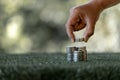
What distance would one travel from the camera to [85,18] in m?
1.56

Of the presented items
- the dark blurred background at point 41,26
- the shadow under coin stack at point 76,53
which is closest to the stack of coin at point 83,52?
the shadow under coin stack at point 76,53

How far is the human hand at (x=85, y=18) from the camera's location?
153cm

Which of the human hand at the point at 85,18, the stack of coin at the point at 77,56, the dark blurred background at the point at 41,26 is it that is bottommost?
the stack of coin at the point at 77,56

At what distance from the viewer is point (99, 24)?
19.5ft

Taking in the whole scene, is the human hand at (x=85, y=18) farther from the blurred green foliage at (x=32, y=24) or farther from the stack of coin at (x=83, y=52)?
the blurred green foliage at (x=32, y=24)

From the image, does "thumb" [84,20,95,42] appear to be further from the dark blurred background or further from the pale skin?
the dark blurred background

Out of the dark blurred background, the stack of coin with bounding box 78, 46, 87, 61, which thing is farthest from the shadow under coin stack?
the dark blurred background

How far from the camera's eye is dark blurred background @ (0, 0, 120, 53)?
577cm

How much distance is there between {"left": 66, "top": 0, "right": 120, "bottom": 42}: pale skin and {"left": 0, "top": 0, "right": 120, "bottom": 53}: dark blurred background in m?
4.12

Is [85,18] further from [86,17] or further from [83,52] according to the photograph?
[83,52]

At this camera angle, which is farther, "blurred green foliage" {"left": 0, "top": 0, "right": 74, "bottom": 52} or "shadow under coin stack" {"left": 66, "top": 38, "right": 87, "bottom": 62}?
"blurred green foliage" {"left": 0, "top": 0, "right": 74, "bottom": 52}

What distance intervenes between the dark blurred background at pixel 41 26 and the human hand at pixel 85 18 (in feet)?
13.5

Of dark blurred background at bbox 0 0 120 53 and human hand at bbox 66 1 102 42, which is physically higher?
dark blurred background at bbox 0 0 120 53

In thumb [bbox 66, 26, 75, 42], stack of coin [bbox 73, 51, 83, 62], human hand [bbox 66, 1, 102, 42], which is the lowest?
stack of coin [bbox 73, 51, 83, 62]
